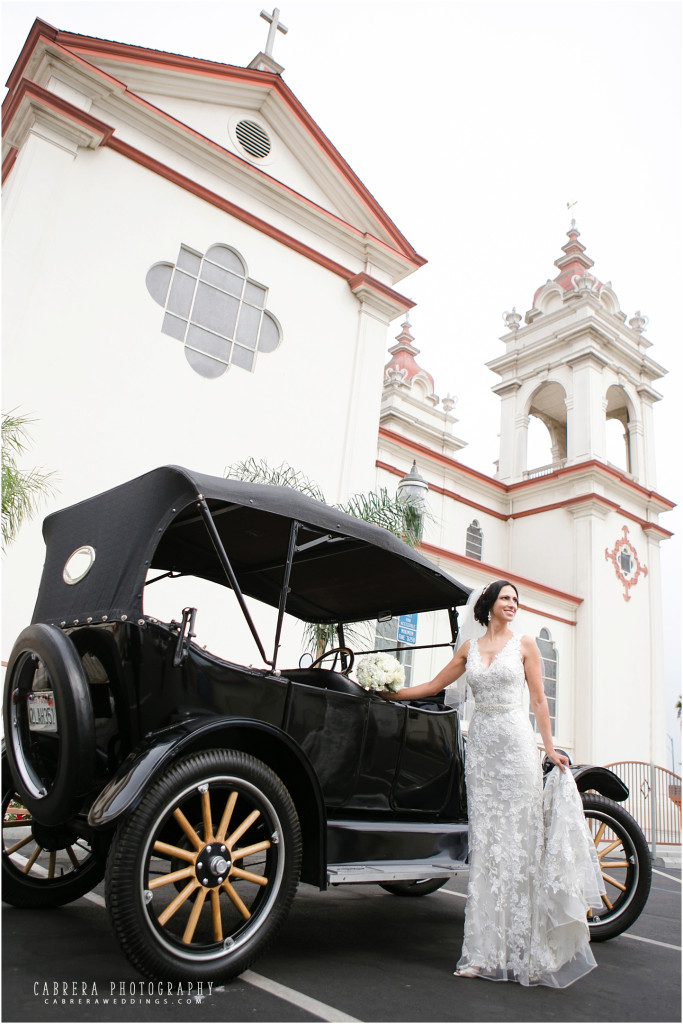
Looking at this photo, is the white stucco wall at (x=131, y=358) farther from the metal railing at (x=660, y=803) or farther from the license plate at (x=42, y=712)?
the metal railing at (x=660, y=803)

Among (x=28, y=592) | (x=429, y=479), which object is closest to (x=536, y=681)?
(x=28, y=592)

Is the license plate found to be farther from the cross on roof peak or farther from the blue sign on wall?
the cross on roof peak

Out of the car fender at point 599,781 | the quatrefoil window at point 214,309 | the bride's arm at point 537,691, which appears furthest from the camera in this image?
the quatrefoil window at point 214,309

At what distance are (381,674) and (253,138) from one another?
1176 cm

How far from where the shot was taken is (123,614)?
3.04 m

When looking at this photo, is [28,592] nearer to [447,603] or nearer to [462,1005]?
[447,603]

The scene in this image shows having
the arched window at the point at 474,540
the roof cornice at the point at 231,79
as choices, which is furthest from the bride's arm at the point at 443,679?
the arched window at the point at 474,540

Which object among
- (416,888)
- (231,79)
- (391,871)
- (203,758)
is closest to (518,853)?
(391,871)

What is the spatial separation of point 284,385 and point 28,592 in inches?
210

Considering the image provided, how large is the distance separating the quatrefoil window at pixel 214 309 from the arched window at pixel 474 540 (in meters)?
11.1

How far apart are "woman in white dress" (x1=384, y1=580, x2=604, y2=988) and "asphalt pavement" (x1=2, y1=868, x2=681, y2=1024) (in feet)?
0.51

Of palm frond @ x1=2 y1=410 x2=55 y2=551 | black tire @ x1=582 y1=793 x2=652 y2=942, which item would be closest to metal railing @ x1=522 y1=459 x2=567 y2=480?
palm frond @ x1=2 y1=410 x2=55 y2=551

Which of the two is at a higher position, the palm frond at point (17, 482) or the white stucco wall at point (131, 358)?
the white stucco wall at point (131, 358)

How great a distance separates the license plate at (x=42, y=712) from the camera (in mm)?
2973
